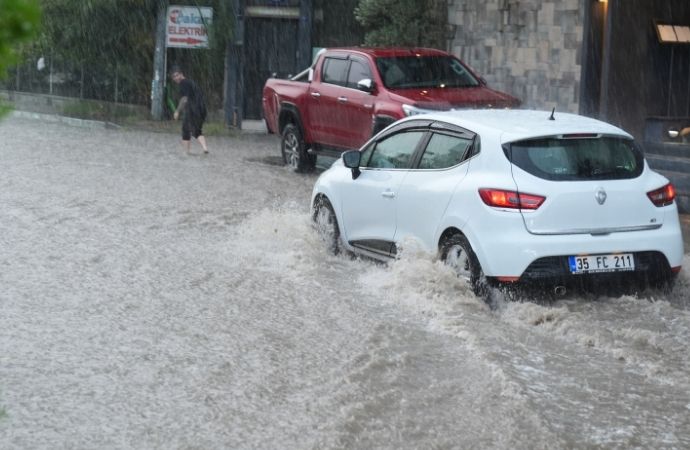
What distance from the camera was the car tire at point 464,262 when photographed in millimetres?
9094

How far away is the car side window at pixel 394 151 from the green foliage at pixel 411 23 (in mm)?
11981

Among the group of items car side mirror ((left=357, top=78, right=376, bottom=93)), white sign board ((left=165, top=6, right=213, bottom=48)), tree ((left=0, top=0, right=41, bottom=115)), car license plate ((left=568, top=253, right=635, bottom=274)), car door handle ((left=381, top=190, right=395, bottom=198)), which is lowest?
car license plate ((left=568, top=253, right=635, bottom=274))

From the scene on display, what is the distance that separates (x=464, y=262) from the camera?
9.28 m

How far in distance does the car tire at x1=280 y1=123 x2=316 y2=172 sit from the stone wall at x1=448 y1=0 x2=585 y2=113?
383 centimetres

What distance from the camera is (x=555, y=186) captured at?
887 centimetres

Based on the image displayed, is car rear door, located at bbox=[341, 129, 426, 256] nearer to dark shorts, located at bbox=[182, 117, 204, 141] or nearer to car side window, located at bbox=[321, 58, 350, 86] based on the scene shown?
car side window, located at bbox=[321, 58, 350, 86]

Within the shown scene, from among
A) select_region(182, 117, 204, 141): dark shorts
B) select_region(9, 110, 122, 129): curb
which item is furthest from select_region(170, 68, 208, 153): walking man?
select_region(9, 110, 122, 129): curb

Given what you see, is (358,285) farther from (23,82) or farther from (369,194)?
(23,82)

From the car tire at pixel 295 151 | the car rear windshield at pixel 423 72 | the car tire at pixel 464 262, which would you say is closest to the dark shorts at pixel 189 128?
the car tire at pixel 295 151

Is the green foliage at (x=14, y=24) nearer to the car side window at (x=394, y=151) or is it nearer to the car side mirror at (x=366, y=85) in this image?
the car side window at (x=394, y=151)

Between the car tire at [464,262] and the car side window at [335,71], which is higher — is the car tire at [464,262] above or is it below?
below

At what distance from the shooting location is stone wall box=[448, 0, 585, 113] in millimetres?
19859

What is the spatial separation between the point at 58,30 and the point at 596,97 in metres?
15.5

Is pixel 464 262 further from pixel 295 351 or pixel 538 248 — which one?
pixel 295 351
